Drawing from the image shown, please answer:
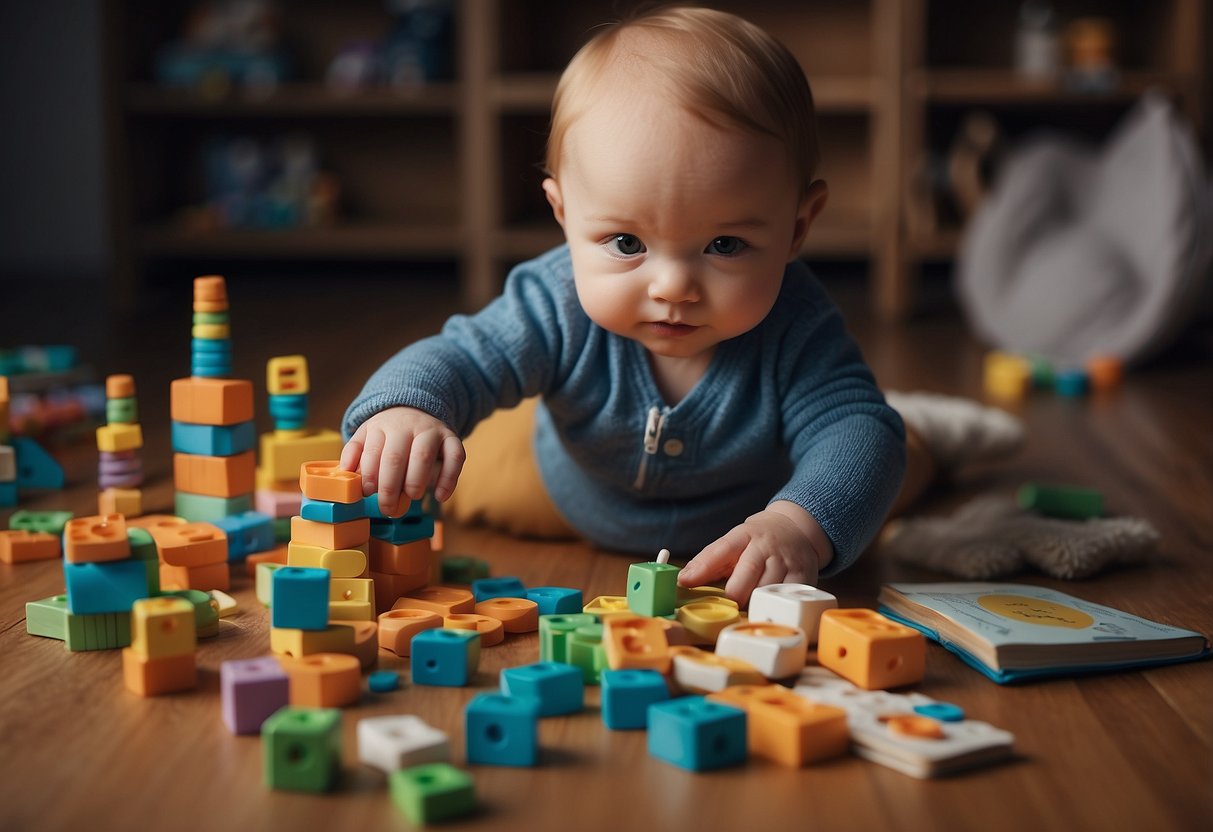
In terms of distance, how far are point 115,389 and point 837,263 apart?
7.32 ft

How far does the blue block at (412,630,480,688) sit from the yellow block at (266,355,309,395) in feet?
1.26

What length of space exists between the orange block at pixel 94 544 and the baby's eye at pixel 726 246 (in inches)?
16.9

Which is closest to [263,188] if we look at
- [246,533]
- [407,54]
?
[407,54]

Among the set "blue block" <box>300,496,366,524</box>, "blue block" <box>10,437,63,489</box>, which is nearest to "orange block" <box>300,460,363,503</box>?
"blue block" <box>300,496,366,524</box>

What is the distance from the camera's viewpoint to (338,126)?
3.11 m

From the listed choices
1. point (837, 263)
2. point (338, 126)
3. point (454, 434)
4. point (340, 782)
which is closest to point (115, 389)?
point (454, 434)

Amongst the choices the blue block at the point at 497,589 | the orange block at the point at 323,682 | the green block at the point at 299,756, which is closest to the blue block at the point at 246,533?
the blue block at the point at 497,589

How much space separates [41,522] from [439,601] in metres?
0.41

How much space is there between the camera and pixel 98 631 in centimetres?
86

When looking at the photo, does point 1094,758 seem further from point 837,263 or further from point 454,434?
point 837,263

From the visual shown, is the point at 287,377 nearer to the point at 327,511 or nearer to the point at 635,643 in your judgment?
the point at 327,511

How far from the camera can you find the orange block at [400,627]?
2.83ft

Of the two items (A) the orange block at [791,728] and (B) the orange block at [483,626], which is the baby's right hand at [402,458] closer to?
(B) the orange block at [483,626]

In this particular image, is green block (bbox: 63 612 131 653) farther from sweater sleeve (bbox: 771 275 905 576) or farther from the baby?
sweater sleeve (bbox: 771 275 905 576)
